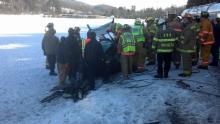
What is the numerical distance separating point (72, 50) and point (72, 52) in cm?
6

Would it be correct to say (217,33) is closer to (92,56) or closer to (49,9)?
(92,56)

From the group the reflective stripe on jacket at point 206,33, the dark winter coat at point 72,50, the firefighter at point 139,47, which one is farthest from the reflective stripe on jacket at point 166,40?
the dark winter coat at point 72,50

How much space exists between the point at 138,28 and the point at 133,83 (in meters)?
2.30

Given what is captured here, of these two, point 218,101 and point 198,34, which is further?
point 198,34

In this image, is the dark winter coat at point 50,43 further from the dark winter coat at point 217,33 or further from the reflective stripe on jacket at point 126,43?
the dark winter coat at point 217,33

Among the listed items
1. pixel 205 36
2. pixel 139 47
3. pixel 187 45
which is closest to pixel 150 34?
pixel 139 47

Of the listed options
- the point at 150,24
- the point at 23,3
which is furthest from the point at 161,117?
the point at 23,3

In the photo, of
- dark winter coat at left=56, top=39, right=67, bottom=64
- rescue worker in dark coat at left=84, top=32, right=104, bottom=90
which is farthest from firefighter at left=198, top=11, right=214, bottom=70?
dark winter coat at left=56, top=39, right=67, bottom=64

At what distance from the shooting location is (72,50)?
476 inches

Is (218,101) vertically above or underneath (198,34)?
underneath

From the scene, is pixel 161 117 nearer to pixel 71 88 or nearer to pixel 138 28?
pixel 71 88

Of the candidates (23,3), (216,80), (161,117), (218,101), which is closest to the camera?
(161,117)

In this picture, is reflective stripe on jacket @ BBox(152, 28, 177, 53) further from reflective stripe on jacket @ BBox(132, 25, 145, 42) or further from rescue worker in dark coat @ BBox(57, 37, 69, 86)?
rescue worker in dark coat @ BBox(57, 37, 69, 86)

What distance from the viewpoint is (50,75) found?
14.3 meters
